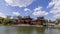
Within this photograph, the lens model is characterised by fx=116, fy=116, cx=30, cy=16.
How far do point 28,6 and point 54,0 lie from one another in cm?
74

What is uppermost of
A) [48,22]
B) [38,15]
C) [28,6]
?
[28,6]

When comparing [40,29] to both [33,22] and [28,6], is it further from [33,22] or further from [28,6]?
[28,6]

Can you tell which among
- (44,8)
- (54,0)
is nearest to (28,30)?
(44,8)

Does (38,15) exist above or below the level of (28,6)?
below

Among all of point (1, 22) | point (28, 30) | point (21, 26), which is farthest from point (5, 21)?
point (28, 30)

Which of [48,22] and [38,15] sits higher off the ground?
[38,15]

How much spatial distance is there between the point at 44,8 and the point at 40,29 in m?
0.62

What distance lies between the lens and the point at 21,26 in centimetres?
322

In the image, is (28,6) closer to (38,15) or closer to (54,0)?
(38,15)

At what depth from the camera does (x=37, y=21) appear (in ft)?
10.7

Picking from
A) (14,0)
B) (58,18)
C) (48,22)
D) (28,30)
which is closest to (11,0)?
(14,0)

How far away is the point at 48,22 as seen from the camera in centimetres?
327

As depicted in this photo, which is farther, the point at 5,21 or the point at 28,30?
the point at 28,30

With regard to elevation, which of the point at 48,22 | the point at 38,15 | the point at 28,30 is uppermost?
the point at 38,15
